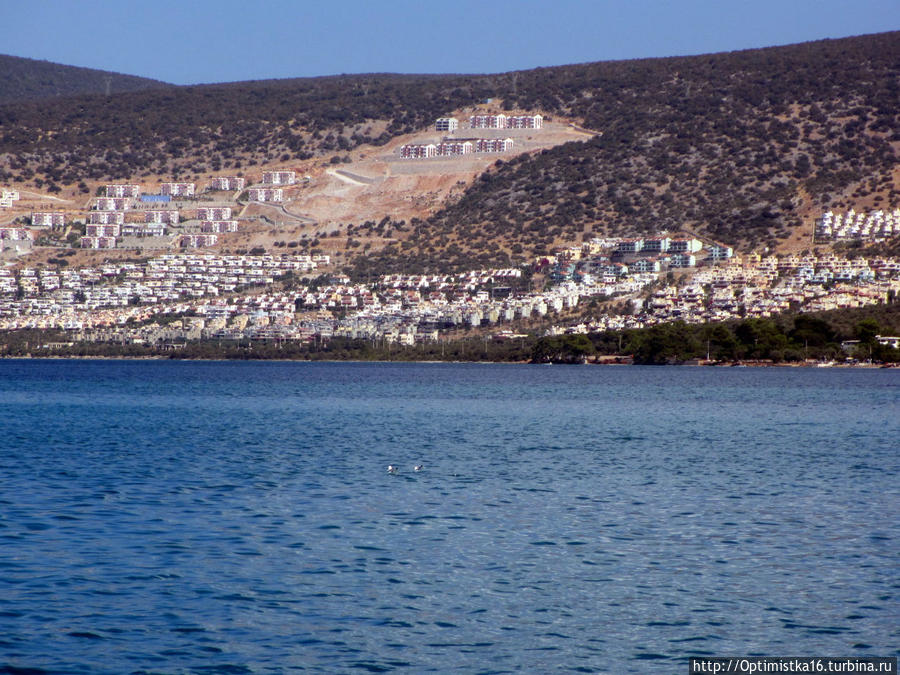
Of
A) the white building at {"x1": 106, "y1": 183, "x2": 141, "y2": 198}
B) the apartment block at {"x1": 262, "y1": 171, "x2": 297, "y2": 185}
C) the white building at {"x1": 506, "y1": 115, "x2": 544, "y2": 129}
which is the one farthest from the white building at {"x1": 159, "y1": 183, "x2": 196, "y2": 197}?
the white building at {"x1": 506, "y1": 115, "x2": 544, "y2": 129}

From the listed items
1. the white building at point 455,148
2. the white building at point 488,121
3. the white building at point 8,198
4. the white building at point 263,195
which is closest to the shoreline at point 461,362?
the white building at point 8,198

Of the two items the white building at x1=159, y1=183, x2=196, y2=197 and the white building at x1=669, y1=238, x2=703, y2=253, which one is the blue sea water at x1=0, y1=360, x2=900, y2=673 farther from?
the white building at x1=159, y1=183, x2=196, y2=197

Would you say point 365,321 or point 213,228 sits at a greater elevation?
point 213,228

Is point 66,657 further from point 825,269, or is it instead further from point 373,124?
point 373,124

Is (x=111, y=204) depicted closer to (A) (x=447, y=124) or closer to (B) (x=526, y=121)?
(A) (x=447, y=124)

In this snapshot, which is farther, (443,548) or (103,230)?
(103,230)

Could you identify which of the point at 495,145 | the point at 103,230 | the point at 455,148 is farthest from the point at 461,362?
the point at 103,230

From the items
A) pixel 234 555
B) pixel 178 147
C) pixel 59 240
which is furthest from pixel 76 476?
pixel 178 147
